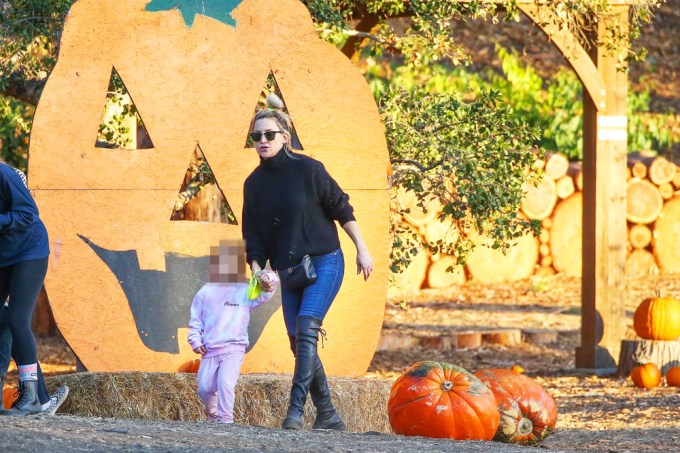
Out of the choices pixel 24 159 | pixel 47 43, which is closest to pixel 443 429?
pixel 47 43

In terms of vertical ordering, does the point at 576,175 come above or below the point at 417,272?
above

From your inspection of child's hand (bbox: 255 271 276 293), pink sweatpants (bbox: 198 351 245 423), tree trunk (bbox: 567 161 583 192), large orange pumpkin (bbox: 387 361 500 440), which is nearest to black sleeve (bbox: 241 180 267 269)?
child's hand (bbox: 255 271 276 293)

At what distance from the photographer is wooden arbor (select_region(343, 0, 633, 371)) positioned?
9.45 metres

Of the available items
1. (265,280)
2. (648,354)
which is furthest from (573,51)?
(265,280)

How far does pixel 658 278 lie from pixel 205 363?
988cm

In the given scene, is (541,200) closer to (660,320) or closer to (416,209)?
(416,209)

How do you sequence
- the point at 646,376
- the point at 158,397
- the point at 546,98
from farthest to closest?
the point at 546,98, the point at 646,376, the point at 158,397

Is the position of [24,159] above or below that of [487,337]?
above

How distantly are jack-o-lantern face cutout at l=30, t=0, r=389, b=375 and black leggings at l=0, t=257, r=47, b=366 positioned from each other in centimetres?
148

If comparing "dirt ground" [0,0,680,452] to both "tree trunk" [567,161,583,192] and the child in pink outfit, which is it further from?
"tree trunk" [567,161,583,192]

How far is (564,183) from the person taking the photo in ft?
46.7

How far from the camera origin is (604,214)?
9.54 metres

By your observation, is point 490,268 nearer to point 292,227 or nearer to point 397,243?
point 397,243

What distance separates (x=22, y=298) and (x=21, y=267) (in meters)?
0.15
